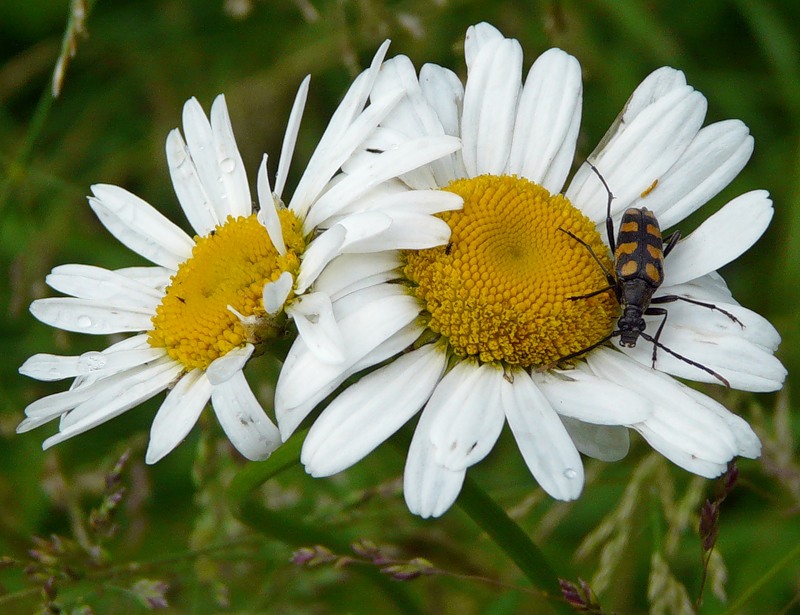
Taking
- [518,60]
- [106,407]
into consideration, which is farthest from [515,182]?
[106,407]

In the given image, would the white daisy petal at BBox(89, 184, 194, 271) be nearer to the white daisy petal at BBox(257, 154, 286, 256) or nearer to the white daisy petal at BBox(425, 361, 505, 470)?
the white daisy petal at BBox(257, 154, 286, 256)

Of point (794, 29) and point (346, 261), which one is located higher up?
point (346, 261)

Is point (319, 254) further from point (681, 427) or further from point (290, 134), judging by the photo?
point (681, 427)

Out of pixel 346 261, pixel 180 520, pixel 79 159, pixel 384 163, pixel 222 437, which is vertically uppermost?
pixel 79 159

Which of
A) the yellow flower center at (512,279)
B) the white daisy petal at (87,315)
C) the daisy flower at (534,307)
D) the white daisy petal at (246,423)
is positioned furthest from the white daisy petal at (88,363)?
the yellow flower center at (512,279)

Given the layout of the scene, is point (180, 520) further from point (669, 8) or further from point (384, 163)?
point (669, 8)
